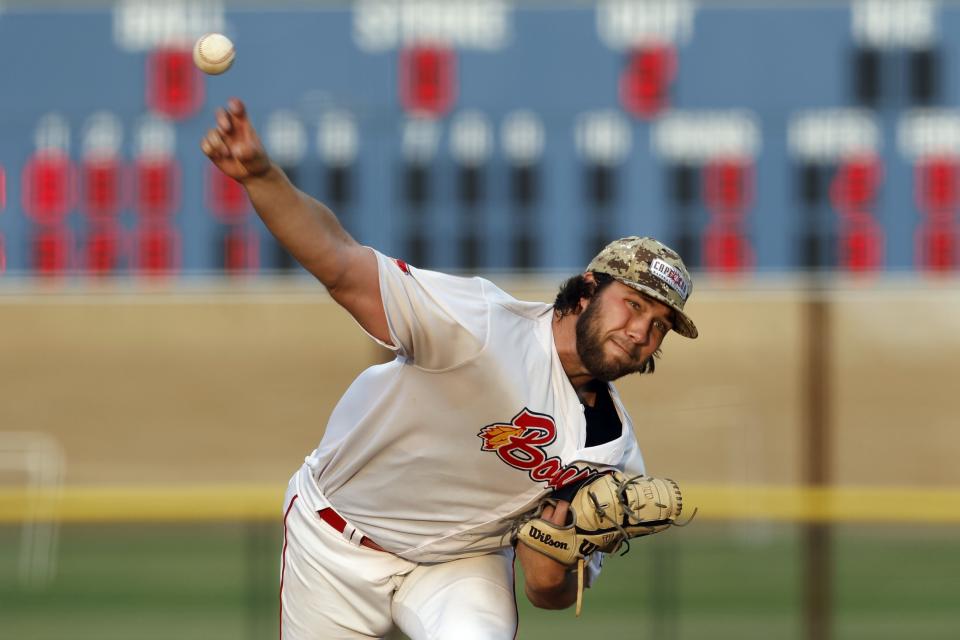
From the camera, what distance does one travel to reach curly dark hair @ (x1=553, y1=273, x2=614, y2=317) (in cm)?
318

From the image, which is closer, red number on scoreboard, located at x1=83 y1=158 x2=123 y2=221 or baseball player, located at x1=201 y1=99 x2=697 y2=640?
baseball player, located at x1=201 y1=99 x2=697 y2=640

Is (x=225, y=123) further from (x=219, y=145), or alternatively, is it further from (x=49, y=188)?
(x=49, y=188)

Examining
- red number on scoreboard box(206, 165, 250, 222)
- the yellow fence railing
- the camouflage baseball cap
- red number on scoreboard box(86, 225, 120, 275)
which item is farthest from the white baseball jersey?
red number on scoreboard box(86, 225, 120, 275)

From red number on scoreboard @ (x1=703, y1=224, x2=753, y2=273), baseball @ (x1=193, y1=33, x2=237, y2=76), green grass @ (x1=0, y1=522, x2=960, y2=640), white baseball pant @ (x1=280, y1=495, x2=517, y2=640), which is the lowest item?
green grass @ (x1=0, y1=522, x2=960, y2=640)

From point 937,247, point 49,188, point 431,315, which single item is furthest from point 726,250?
point 431,315

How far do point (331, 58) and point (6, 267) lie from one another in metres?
2.87

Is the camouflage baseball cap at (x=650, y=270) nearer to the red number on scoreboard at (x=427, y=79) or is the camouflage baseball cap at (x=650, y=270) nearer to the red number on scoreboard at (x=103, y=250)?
the red number on scoreboard at (x=427, y=79)

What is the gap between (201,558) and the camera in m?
9.23

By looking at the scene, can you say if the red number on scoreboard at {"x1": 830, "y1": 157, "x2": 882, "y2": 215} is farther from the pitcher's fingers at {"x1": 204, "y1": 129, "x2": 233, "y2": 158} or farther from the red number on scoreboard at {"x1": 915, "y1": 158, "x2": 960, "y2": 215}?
the pitcher's fingers at {"x1": 204, "y1": 129, "x2": 233, "y2": 158}

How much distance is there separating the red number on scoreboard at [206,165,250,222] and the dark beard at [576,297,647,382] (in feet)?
26.9

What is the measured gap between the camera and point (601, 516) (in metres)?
3.28

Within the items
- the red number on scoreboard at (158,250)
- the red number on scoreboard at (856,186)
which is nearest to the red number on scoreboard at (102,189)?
the red number on scoreboard at (158,250)

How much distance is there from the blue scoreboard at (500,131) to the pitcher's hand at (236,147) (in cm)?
845

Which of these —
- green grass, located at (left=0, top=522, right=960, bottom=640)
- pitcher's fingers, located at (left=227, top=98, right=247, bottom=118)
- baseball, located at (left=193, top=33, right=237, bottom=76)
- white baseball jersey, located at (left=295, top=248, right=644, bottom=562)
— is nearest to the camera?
pitcher's fingers, located at (left=227, top=98, right=247, bottom=118)
